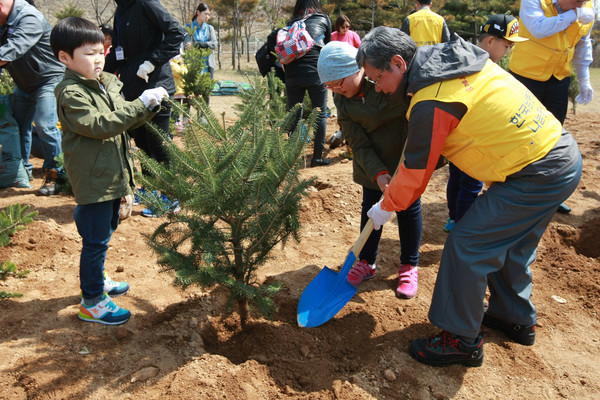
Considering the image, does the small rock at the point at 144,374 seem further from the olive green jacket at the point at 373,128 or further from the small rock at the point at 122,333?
the olive green jacket at the point at 373,128

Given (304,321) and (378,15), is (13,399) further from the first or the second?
(378,15)

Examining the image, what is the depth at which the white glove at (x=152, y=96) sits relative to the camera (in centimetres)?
233

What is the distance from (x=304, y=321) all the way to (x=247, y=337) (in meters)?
0.34

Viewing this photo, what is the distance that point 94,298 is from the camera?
8.27 ft

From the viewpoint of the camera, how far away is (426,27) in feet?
15.2

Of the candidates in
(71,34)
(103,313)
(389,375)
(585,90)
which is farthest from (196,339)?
(585,90)

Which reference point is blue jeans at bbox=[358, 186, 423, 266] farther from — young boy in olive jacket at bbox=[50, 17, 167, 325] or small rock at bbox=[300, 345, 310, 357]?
young boy in olive jacket at bbox=[50, 17, 167, 325]

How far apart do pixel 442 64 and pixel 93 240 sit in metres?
1.97

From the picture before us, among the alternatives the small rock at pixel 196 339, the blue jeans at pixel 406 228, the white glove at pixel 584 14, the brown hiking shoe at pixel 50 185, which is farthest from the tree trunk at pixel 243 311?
the white glove at pixel 584 14

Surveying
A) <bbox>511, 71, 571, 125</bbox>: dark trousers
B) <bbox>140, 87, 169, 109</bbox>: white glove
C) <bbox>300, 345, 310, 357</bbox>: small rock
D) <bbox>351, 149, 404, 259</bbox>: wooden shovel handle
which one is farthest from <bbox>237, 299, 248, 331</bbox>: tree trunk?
<bbox>511, 71, 571, 125</bbox>: dark trousers

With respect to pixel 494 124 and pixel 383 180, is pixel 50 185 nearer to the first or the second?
pixel 383 180

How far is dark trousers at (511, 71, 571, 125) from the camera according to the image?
3801mm

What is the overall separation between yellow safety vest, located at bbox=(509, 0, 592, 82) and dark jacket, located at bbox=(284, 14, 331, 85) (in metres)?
→ 2.07

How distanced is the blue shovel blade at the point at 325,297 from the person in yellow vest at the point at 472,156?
0.51 meters
